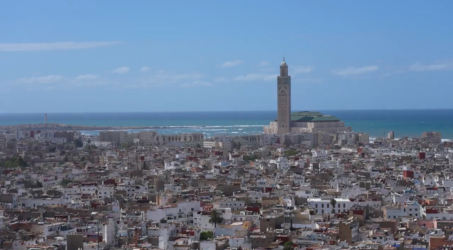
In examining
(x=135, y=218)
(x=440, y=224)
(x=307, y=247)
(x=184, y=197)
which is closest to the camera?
(x=307, y=247)

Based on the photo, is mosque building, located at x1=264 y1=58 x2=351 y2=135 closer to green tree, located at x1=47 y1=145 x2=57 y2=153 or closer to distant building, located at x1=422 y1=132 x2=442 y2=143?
distant building, located at x1=422 y1=132 x2=442 y2=143

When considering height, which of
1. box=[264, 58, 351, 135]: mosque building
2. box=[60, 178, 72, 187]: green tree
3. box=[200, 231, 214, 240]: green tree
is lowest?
box=[60, 178, 72, 187]: green tree

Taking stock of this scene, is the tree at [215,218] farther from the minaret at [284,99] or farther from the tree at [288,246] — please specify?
the minaret at [284,99]

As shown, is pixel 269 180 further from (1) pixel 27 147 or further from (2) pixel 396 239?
(1) pixel 27 147

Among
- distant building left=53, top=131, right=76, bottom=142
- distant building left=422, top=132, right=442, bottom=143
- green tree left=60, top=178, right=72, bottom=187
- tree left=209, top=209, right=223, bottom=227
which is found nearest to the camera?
tree left=209, top=209, right=223, bottom=227

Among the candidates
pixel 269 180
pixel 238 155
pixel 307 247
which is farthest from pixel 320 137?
pixel 307 247

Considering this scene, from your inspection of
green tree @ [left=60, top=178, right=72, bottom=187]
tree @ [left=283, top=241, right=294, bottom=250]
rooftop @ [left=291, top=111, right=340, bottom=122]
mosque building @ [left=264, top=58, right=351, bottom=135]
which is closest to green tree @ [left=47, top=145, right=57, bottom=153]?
mosque building @ [left=264, top=58, right=351, bottom=135]

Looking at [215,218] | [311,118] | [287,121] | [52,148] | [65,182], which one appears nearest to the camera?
[215,218]

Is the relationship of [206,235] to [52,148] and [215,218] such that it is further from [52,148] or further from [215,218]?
[52,148]

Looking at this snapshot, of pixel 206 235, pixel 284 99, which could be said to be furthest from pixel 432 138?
pixel 206 235
